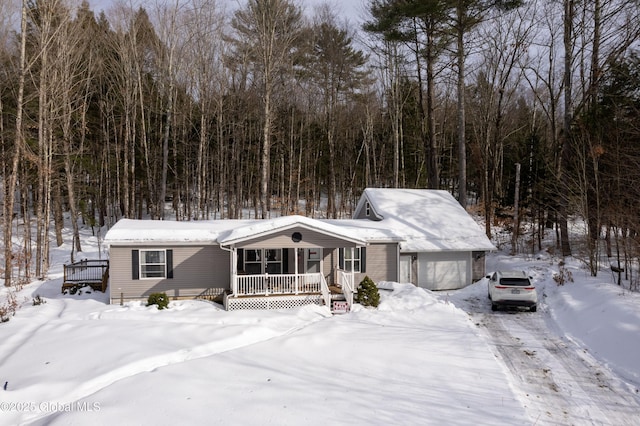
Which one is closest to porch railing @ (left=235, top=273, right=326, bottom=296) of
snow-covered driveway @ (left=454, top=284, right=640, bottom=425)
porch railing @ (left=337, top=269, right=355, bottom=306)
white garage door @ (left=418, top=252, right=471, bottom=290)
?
porch railing @ (left=337, top=269, right=355, bottom=306)

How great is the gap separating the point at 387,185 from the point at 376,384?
32651 millimetres

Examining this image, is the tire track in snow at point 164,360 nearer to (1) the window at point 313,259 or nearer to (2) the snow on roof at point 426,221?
(1) the window at point 313,259

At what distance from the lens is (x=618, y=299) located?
1146cm

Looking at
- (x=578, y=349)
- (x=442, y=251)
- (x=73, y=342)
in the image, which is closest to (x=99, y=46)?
(x=73, y=342)

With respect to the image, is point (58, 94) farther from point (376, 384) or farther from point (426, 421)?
point (426, 421)

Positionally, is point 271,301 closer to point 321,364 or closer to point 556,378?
point 321,364

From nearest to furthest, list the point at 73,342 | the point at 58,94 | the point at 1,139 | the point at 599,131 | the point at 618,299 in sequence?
the point at 73,342 → the point at 618,299 → the point at 599,131 → the point at 1,139 → the point at 58,94

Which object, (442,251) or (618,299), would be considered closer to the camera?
(618,299)

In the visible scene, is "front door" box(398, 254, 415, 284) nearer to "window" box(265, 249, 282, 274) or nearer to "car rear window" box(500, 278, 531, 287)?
"car rear window" box(500, 278, 531, 287)

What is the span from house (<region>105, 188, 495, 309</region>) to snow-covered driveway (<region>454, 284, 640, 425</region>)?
5451mm

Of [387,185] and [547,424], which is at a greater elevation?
[387,185]

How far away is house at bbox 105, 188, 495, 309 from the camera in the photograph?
1419cm

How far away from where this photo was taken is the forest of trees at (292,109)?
17.3 metres

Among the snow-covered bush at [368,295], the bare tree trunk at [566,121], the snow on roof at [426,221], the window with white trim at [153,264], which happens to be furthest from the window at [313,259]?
the bare tree trunk at [566,121]
